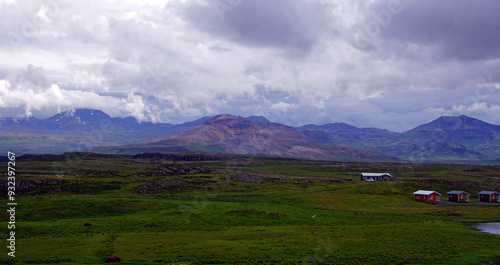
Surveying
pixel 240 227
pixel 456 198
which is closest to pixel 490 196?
pixel 456 198

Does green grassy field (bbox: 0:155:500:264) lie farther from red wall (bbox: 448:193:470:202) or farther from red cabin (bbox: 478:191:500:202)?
red cabin (bbox: 478:191:500:202)

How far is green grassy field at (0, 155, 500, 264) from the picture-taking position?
142 ft

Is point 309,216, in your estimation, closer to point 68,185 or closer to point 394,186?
point 394,186

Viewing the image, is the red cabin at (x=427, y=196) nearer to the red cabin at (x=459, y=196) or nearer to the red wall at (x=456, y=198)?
the red wall at (x=456, y=198)

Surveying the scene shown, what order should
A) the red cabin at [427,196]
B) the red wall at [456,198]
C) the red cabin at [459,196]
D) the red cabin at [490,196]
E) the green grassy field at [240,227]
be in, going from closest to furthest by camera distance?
1. the green grassy field at [240,227]
2. the red cabin at [427,196]
3. the red cabin at [459,196]
4. the red wall at [456,198]
5. the red cabin at [490,196]

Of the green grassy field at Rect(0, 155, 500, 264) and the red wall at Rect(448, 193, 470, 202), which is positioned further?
the red wall at Rect(448, 193, 470, 202)

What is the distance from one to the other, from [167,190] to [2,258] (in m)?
66.3

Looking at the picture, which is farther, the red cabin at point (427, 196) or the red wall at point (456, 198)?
the red wall at point (456, 198)

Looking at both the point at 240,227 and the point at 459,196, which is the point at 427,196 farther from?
the point at 240,227

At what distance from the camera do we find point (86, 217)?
220 ft

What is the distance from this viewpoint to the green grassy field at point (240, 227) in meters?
43.4

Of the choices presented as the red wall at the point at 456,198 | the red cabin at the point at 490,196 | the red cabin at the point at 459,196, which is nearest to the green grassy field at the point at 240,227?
the red wall at the point at 456,198

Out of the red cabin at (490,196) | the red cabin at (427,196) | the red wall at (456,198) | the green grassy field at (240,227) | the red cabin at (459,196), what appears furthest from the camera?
the red cabin at (490,196)

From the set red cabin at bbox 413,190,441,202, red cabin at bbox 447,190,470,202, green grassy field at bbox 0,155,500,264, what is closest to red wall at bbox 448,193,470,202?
red cabin at bbox 447,190,470,202
